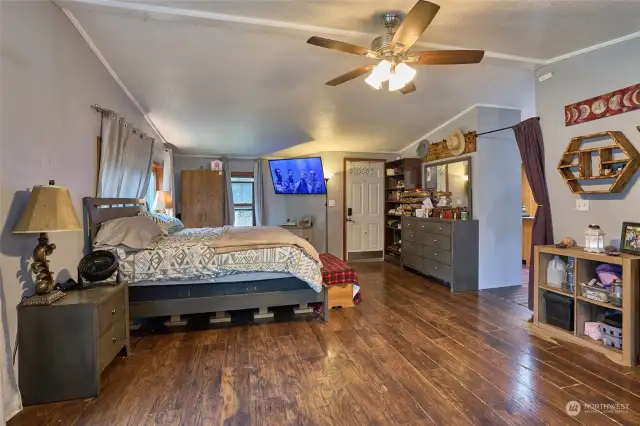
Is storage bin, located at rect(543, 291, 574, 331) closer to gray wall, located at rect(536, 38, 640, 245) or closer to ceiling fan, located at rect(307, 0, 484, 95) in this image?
gray wall, located at rect(536, 38, 640, 245)

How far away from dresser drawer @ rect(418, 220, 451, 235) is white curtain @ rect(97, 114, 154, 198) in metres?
3.98

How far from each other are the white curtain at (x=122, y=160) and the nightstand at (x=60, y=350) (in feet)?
4.46

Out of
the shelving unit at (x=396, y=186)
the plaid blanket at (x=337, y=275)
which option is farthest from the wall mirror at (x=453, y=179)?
the plaid blanket at (x=337, y=275)

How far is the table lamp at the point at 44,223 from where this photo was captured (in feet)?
5.83

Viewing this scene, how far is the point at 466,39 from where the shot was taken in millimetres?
2693

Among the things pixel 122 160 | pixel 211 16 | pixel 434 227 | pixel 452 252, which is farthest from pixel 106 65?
pixel 452 252

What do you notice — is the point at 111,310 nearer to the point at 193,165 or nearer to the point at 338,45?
the point at 338,45

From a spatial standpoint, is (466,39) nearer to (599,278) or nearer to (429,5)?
(429,5)

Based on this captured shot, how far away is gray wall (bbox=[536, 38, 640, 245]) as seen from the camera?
8.25 ft

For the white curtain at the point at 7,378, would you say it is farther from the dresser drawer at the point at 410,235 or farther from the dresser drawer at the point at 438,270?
the dresser drawer at the point at 410,235

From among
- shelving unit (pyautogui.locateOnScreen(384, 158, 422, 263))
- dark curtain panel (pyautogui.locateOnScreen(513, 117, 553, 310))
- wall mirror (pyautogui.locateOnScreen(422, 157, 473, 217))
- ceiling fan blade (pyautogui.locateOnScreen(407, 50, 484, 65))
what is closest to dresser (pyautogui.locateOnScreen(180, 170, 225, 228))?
shelving unit (pyautogui.locateOnScreen(384, 158, 422, 263))

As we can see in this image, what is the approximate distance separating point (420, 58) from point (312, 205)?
4368mm

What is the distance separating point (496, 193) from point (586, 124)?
1.59m

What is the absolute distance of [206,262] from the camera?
282cm
